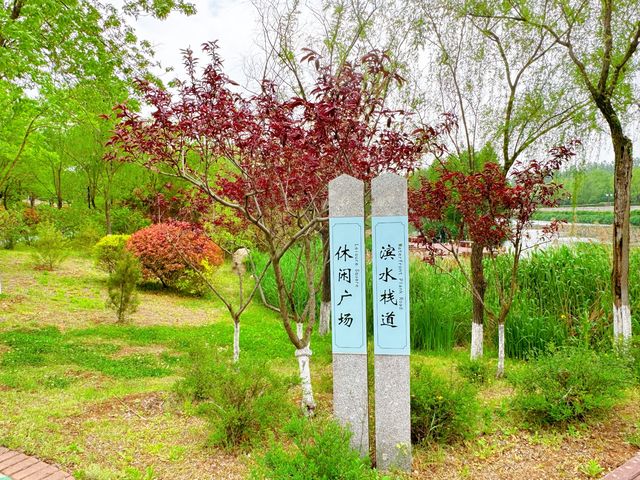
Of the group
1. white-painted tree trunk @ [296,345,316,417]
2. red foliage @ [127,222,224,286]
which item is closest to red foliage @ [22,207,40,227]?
red foliage @ [127,222,224,286]

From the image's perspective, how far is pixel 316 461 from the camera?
8.55ft

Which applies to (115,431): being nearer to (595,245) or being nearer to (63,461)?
(63,461)

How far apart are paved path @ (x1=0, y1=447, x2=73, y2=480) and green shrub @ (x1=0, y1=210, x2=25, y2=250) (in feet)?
44.3

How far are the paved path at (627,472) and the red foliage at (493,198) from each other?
2.32 meters

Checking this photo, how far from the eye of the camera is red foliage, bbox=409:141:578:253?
15.5ft

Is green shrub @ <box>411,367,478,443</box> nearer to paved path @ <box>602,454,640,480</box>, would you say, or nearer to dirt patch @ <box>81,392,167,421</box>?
paved path @ <box>602,454,640,480</box>

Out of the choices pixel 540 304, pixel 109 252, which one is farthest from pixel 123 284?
pixel 540 304

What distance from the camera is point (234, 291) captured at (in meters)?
11.1

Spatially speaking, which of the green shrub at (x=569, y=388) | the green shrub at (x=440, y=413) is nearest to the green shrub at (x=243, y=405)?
the green shrub at (x=440, y=413)

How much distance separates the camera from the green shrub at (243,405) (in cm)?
330

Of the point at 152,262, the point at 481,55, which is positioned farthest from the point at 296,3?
the point at 152,262

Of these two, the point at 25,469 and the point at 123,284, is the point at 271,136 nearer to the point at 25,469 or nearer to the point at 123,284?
the point at 25,469

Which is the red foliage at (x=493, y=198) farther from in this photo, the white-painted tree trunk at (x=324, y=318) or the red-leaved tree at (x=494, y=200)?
the white-painted tree trunk at (x=324, y=318)

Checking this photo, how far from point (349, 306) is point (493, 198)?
2.48m
